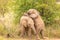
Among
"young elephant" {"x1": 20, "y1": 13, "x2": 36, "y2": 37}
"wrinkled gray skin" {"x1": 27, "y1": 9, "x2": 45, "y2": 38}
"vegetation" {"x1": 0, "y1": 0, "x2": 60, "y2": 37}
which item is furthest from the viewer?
"vegetation" {"x1": 0, "y1": 0, "x2": 60, "y2": 37}

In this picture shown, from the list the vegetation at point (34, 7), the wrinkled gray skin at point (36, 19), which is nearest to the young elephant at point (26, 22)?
the wrinkled gray skin at point (36, 19)

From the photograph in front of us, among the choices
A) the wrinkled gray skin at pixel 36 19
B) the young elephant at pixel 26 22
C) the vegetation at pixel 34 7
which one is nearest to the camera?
the young elephant at pixel 26 22

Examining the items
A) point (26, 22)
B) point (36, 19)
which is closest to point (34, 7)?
point (36, 19)

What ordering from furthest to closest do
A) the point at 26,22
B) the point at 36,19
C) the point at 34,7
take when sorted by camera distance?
the point at 34,7
the point at 36,19
the point at 26,22

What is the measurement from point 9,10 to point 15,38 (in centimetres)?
191

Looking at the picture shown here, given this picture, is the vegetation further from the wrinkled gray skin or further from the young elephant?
the young elephant

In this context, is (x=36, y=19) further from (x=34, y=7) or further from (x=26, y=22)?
(x=34, y=7)

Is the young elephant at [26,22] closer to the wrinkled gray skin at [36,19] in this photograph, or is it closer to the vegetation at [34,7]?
the wrinkled gray skin at [36,19]

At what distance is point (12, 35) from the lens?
956cm

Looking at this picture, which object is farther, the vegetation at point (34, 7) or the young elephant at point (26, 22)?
the vegetation at point (34, 7)

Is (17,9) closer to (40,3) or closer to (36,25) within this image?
(40,3)

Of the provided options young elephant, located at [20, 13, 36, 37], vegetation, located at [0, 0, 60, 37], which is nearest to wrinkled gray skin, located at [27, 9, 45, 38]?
young elephant, located at [20, 13, 36, 37]

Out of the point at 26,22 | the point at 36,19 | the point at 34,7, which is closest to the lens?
the point at 26,22

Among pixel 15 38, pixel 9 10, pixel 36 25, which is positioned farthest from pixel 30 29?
pixel 9 10
